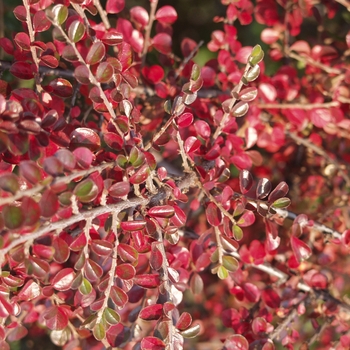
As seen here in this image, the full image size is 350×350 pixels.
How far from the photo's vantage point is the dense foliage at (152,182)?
644 mm

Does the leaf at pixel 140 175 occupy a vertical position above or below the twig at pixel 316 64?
above

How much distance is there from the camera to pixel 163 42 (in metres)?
1.00

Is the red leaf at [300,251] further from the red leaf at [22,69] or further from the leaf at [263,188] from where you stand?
the red leaf at [22,69]

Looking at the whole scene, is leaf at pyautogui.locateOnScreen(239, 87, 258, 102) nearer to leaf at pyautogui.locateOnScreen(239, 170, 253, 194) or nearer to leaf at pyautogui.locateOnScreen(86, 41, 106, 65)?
leaf at pyautogui.locateOnScreen(239, 170, 253, 194)

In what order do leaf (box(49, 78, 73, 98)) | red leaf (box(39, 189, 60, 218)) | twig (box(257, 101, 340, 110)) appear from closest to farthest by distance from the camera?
red leaf (box(39, 189, 60, 218)) → leaf (box(49, 78, 73, 98)) → twig (box(257, 101, 340, 110))

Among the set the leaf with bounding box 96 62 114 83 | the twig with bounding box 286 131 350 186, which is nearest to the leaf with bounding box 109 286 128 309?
the leaf with bounding box 96 62 114 83

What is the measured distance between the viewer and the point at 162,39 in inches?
39.3

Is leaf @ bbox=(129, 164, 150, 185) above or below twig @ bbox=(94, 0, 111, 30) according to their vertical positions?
below

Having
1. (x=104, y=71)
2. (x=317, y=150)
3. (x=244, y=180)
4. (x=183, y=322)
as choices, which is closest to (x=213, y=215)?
(x=244, y=180)

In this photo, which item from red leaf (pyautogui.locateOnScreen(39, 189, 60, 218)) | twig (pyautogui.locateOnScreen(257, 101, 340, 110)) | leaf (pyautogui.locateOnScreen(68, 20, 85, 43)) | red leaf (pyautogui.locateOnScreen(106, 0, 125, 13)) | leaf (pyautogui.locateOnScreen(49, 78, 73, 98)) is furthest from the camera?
twig (pyautogui.locateOnScreen(257, 101, 340, 110))

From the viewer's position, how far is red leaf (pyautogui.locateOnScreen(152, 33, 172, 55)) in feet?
3.27

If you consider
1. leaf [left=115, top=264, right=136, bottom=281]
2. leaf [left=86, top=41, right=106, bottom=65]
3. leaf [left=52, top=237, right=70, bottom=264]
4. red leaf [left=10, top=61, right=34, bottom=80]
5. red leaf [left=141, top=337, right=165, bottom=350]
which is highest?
leaf [left=86, top=41, right=106, bottom=65]

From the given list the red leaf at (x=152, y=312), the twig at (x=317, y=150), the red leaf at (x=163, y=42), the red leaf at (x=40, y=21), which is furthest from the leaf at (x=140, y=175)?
the twig at (x=317, y=150)

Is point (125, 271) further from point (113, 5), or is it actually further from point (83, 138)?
point (113, 5)
